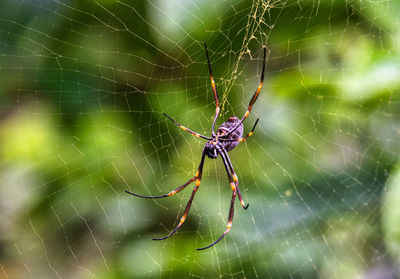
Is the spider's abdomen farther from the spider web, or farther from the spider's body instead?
the spider web

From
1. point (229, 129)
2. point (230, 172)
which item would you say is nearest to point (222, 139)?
point (229, 129)

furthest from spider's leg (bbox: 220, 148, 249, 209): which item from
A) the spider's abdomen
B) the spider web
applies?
the spider web

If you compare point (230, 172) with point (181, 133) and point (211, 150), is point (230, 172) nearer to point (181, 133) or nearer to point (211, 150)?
point (211, 150)

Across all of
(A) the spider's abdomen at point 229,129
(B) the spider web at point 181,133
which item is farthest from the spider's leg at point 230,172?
(B) the spider web at point 181,133

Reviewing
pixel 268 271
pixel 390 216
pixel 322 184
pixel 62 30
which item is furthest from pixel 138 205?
pixel 390 216

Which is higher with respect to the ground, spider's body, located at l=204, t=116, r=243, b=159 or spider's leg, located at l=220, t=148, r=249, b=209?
spider's body, located at l=204, t=116, r=243, b=159

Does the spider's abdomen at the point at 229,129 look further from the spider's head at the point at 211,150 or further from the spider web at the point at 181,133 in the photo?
the spider web at the point at 181,133

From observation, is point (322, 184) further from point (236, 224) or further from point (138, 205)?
point (138, 205)

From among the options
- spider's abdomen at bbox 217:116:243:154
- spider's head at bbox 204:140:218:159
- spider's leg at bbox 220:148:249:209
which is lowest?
spider's leg at bbox 220:148:249:209

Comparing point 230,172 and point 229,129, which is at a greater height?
point 229,129
